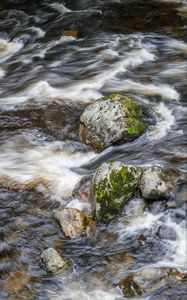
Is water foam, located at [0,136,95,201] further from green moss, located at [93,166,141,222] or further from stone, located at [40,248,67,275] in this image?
stone, located at [40,248,67,275]

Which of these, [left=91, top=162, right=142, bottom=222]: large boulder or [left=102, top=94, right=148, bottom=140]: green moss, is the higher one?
[left=102, top=94, right=148, bottom=140]: green moss

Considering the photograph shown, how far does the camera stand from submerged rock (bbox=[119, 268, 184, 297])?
222 inches

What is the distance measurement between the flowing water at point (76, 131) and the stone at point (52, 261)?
0.10 m

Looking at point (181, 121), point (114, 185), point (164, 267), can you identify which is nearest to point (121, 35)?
point (181, 121)

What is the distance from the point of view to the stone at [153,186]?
22.0 feet

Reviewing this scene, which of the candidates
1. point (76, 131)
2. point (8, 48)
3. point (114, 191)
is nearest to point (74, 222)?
point (114, 191)

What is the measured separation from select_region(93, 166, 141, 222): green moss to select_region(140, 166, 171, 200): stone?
13 cm

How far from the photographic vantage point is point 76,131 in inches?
333

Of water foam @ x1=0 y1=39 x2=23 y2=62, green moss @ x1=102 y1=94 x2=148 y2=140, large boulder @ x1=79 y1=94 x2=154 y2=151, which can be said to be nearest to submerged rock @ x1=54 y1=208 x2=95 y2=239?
large boulder @ x1=79 y1=94 x2=154 y2=151

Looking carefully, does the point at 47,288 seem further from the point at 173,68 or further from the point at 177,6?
the point at 177,6

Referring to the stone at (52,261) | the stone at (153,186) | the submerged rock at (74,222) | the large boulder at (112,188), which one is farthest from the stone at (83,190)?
the stone at (52,261)

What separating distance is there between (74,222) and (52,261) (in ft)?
2.44

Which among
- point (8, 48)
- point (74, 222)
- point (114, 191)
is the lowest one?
point (74, 222)

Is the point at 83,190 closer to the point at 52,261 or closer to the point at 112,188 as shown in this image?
the point at 112,188
